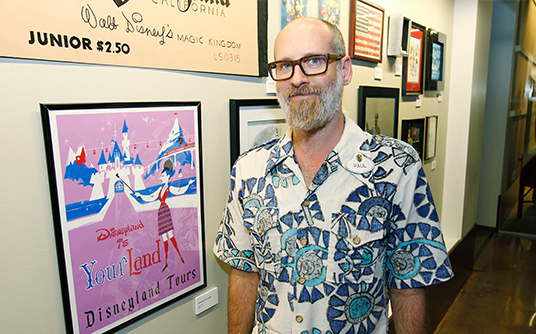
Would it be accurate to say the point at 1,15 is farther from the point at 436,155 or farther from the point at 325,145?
the point at 436,155

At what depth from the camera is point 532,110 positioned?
15.7 ft

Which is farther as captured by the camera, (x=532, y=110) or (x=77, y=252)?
(x=532, y=110)

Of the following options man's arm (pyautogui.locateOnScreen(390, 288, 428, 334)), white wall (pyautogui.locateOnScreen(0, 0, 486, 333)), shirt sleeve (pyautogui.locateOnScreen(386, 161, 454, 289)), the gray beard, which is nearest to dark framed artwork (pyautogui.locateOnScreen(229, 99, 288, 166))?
white wall (pyautogui.locateOnScreen(0, 0, 486, 333))

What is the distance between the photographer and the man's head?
1207 mm

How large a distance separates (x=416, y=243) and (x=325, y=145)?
1.45 feet

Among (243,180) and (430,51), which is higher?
(430,51)

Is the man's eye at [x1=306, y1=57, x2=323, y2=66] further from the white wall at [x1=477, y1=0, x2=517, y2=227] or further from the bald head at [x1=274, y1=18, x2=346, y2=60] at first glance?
the white wall at [x1=477, y1=0, x2=517, y2=227]

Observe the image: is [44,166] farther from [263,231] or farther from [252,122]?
[252,122]

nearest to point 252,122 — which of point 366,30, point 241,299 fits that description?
point 241,299

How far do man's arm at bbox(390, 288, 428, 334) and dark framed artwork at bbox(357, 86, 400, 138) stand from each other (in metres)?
1.18

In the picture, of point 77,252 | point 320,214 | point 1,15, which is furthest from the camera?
point 320,214

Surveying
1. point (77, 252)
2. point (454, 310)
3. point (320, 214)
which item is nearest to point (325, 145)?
point (320, 214)

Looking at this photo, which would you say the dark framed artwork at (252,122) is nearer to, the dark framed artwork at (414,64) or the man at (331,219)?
the man at (331,219)

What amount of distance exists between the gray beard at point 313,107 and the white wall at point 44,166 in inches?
12.4
